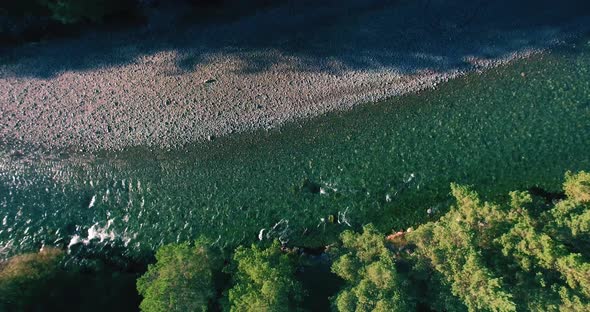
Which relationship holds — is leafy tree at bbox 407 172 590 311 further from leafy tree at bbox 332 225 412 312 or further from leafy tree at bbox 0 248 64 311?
leafy tree at bbox 0 248 64 311

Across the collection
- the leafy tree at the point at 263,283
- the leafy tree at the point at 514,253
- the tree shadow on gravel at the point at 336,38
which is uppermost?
the tree shadow on gravel at the point at 336,38

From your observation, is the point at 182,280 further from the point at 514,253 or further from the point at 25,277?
the point at 514,253

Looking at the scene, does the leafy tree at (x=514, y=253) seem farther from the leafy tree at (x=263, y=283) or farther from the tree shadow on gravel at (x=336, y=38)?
the tree shadow on gravel at (x=336, y=38)

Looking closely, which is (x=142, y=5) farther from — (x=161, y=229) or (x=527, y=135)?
(x=527, y=135)

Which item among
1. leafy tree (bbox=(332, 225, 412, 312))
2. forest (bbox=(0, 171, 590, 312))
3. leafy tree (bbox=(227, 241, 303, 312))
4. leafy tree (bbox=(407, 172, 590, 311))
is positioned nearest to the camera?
leafy tree (bbox=(407, 172, 590, 311))

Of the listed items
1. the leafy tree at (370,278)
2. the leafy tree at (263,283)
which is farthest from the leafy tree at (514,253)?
the leafy tree at (263,283)

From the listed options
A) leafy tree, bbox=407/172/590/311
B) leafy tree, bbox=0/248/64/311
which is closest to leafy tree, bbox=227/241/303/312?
leafy tree, bbox=407/172/590/311
